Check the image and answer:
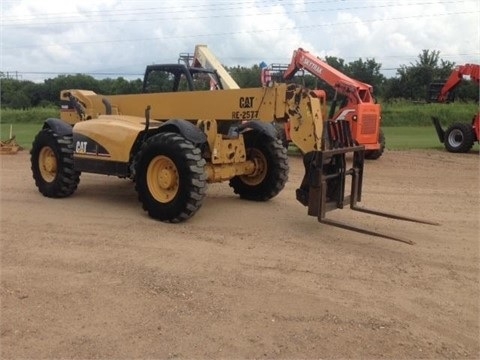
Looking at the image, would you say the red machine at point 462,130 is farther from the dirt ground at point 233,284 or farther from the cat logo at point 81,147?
the cat logo at point 81,147

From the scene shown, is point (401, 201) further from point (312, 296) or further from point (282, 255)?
point (312, 296)

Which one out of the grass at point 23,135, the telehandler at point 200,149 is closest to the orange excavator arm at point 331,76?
the telehandler at point 200,149

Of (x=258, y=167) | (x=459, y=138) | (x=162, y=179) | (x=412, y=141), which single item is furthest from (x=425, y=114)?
(x=162, y=179)

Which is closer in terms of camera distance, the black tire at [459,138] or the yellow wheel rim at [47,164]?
the yellow wheel rim at [47,164]

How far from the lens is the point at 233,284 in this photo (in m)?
4.99

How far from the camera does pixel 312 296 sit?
4.75 metres

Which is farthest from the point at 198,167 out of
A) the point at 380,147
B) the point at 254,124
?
the point at 380,147

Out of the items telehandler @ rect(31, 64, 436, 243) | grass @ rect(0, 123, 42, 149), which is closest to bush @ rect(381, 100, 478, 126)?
grass @ rect(0, 123, 42, 149)

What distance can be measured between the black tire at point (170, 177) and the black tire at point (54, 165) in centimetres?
174

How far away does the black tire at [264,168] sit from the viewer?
8320mm

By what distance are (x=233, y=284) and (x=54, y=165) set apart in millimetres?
5012

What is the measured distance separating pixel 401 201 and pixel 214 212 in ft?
10.5

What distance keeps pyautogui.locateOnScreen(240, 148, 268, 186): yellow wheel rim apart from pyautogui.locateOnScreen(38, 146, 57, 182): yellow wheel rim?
3034 millimetres

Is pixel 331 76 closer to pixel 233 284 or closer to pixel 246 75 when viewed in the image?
pixel 233 284
